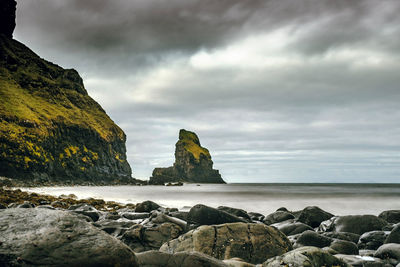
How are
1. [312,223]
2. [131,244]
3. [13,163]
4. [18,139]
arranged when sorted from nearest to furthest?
[131,244] → [312,223] → [13,163] → [18,139]

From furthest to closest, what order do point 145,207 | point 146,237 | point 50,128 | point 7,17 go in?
point 7,17
point 50,128
point 145,207
point 146,237

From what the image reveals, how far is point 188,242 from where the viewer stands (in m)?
8.09

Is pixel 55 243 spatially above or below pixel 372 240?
above

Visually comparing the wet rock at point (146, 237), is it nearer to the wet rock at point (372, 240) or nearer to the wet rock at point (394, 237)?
the wet rock at point (372, 240)

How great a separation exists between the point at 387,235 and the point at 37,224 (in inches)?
409

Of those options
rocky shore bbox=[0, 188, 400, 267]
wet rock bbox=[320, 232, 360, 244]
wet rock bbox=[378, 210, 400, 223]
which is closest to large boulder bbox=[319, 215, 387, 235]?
rocky shore bbox=[0, 188, 400, 267]

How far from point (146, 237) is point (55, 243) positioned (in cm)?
493

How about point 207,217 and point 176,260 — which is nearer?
point 176,260

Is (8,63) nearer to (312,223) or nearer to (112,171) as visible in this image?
(112,171)

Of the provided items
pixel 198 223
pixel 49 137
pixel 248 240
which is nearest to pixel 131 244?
pixel 198 223

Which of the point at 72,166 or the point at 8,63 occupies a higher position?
the point at 8,63

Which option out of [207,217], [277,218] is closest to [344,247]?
[207,217]

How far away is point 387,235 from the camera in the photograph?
10.1 meters

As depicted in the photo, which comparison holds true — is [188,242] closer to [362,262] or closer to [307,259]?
[307,259]
